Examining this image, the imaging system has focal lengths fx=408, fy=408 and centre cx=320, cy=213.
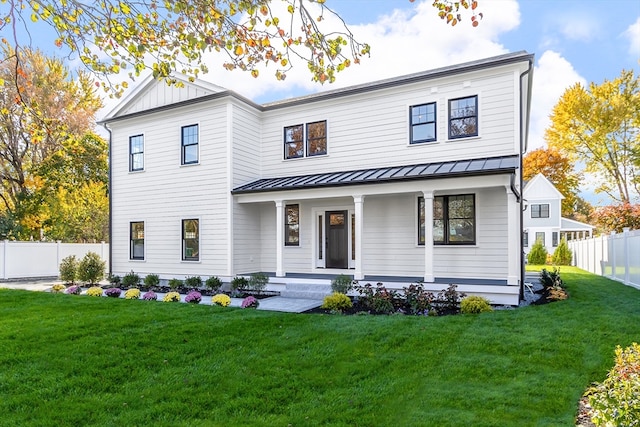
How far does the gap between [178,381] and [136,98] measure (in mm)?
12932

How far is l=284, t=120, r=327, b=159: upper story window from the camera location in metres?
12.9

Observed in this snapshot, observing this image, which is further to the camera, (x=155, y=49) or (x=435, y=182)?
(x=435, y=182)

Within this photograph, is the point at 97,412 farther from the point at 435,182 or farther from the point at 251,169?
the point at 251,169

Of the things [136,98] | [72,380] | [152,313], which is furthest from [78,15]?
[136,98]

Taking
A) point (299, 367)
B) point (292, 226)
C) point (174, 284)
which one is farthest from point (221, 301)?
point (299, 367)

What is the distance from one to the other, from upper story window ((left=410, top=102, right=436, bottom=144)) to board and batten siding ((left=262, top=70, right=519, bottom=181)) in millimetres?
141

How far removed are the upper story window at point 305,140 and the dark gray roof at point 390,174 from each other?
2.59 ft

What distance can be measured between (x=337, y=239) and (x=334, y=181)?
237cm

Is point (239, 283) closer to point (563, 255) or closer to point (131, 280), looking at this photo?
point (131, 280)

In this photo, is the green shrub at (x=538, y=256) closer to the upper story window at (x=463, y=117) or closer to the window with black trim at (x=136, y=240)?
the upper story window at (x=463, y=117)

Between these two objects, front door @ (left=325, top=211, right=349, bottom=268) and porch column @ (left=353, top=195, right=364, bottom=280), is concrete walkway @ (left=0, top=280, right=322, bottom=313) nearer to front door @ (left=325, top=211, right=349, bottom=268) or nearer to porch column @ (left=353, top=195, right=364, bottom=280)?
porch column @ (left=353, top=195, right=364, bottom=280)

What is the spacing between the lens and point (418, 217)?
11.2 meters

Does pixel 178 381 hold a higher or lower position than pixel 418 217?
lower

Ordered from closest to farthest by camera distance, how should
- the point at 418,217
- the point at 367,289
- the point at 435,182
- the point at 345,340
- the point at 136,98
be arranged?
the point at 345,340, the point at 367,289, the point at 435,182, the point at 418,217, the point at 136,98
